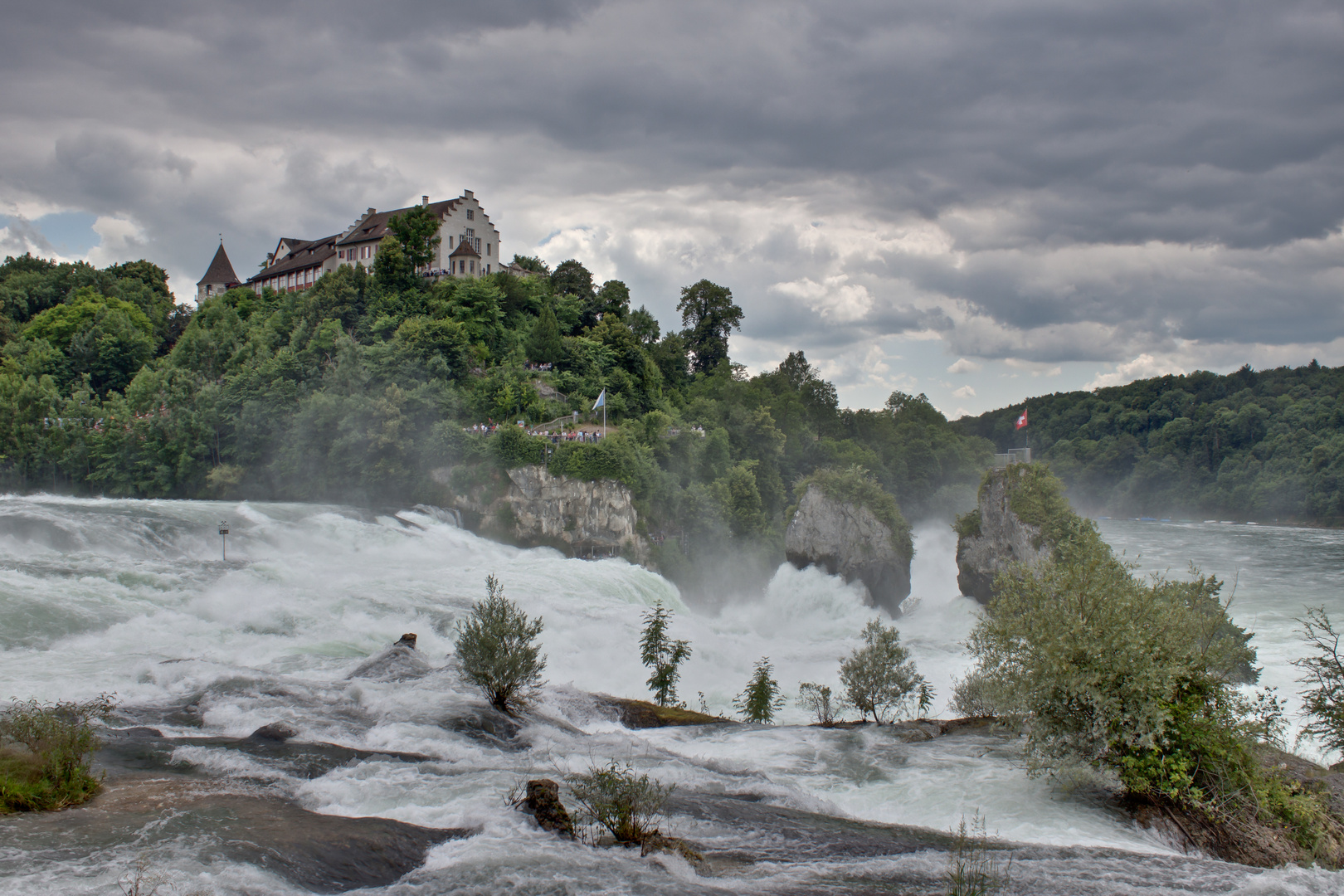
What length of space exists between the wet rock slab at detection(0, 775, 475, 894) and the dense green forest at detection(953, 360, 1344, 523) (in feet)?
398

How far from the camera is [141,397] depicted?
5956 centimetres

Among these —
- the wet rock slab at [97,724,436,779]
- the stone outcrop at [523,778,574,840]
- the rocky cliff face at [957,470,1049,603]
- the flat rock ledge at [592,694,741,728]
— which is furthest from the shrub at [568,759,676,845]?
the rocky cliff face at [957,470,1049,603]

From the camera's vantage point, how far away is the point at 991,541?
4681cm

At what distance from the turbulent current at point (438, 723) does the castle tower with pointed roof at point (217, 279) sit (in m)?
68.1

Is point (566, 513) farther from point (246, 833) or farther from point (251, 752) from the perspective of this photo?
point (246, 833)

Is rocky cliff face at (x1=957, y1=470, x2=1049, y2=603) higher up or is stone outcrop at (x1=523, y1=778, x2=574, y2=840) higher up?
rocky cliff face at (x1=957, y1=470, x2=1049, y2=603)

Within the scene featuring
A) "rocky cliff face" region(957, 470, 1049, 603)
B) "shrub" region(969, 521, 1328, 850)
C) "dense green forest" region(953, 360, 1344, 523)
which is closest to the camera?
"shrub" region(969, 521, 1328, 850)

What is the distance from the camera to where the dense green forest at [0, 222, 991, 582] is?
5106cm

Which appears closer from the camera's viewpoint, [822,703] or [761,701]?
[761,701]

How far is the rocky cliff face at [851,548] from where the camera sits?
5144 centimetres

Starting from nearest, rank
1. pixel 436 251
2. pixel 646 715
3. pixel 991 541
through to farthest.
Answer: pixel 646 715
pixel 991 541
pixel 436 251

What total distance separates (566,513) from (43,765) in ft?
125

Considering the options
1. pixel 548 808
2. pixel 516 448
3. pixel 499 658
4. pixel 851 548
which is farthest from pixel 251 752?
pixel 851 548

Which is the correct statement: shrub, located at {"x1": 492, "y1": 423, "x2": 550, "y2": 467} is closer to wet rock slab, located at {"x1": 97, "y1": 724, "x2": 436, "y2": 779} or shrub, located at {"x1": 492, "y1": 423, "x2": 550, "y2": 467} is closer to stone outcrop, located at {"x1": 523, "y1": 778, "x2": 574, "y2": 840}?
wet rock slab, located at {"x1": 97, "y1": 724, "x2": 436, "y2": 779}
